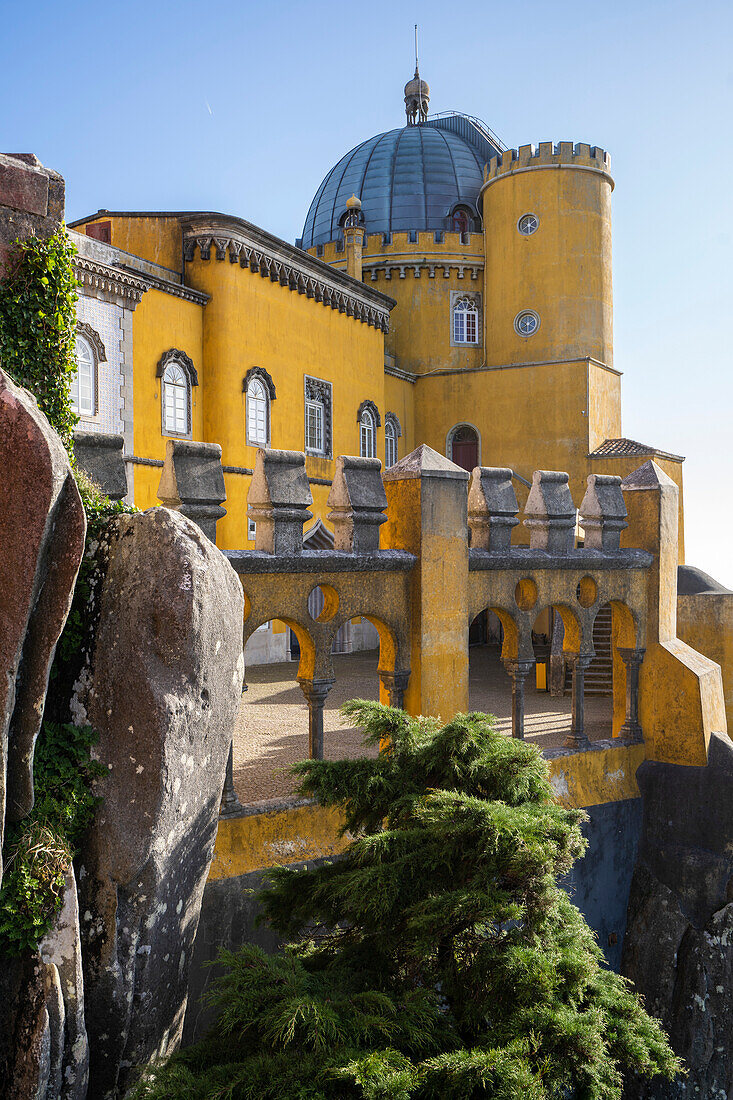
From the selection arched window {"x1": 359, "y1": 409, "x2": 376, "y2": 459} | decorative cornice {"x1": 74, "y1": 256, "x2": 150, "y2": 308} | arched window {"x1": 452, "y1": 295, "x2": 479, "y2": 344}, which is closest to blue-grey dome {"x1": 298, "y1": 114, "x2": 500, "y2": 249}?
arched window {"x1": 452, "y1": 295, "x2": 479, "y2": 344}

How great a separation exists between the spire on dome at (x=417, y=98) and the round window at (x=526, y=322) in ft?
55.5

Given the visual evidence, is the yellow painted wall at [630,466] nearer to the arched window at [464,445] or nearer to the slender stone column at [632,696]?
the arched window at [464,445]

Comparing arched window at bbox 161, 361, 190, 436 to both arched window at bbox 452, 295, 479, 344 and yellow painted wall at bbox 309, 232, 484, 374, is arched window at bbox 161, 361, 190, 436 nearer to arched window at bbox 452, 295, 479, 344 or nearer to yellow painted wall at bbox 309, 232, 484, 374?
yellow painted wall at bbox 309, 232, 484, 374

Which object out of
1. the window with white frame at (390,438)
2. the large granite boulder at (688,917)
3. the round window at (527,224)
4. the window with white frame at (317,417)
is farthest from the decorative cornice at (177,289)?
the large granite boulder at (688,917)

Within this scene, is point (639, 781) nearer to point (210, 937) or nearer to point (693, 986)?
point (693, 986)

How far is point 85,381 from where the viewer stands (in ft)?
52.9

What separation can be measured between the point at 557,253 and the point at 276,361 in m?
9.72

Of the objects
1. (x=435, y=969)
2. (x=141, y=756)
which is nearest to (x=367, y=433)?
(x=141, y=756)

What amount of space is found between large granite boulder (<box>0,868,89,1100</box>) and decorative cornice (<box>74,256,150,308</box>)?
1359cm

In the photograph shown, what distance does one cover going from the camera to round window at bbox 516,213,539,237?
25.1 metres

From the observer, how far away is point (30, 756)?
420cm

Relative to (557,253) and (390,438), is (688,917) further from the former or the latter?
(557,253)

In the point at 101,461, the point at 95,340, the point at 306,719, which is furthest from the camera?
the point at 95,340

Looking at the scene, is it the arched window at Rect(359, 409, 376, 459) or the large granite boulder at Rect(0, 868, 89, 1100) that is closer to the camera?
the large granite boulder at Rect(0, 868, 89, 1100)
